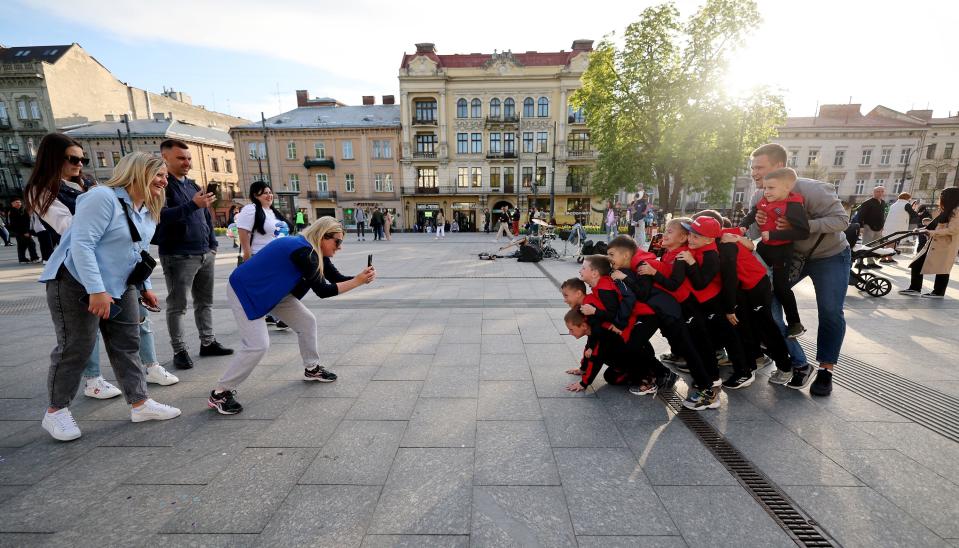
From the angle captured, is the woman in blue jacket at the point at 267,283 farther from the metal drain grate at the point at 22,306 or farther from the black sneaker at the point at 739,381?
the metal drain grate at the point at 22,306

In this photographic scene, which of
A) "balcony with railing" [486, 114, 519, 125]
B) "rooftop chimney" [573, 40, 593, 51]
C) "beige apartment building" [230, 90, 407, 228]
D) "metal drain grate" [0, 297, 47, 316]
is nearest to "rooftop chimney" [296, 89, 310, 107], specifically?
"beige apartment building" [230, 90, 407, 228]

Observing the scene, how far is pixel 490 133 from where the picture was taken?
39.9 meters

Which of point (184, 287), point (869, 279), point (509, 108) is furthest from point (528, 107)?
point (184, 287)

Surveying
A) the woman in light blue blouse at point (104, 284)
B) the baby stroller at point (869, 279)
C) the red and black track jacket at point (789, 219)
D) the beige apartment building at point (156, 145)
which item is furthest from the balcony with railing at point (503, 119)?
the woman in light blue blouse at point (104, 284)

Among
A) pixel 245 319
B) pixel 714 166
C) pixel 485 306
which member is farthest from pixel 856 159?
pixel 245 319

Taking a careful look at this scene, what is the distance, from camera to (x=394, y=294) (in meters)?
8.05

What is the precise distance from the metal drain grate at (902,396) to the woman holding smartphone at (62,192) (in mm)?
6305

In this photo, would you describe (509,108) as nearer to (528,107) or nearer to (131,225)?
(528,107)

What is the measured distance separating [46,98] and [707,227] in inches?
2406

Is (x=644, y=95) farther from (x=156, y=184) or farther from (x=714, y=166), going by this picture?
(x=156, y=184)

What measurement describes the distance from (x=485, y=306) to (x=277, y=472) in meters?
4.72

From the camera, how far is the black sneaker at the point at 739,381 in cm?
358

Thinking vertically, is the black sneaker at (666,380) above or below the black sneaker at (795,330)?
below

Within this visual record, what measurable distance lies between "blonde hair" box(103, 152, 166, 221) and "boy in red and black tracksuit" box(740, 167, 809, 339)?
4.98 meters
